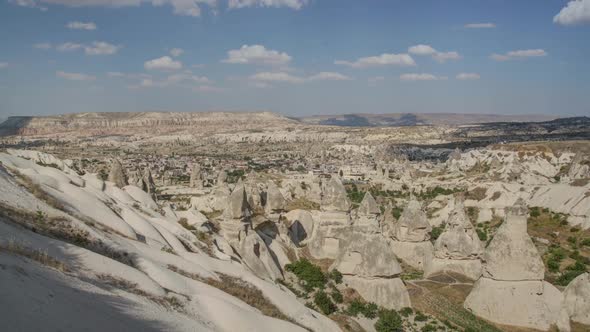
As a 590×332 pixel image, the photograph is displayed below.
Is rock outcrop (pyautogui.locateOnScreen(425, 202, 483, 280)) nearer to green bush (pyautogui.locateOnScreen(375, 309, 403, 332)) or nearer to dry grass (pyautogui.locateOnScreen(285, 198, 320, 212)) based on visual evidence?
green bush (pyautogui.locateOnScreen(375, 309, 403, 332))

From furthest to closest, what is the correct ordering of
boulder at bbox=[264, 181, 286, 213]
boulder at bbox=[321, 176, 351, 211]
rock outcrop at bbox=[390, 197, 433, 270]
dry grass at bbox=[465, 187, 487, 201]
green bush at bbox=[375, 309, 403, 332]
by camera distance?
dry grass at bbox=[465, 187, 487, 201] → boulder at bbox=[264, 181, 286, 213] → rock outcrop at bbox=[390, 197, 433, 270] → boulder at bbox=[321, 176, 351, 211] → green bush at bbox=[375, 309, 403, 332]

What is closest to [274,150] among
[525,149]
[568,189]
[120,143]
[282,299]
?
[120,143]

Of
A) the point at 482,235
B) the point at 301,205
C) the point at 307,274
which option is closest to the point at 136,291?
the point at 307,274

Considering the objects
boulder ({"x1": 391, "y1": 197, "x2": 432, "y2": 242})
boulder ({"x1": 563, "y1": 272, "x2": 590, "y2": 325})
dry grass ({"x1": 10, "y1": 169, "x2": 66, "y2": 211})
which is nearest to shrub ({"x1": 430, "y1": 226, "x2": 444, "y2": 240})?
boulder ({"x1": 391, "y1": 197, "x2": 432, "y2": 242})

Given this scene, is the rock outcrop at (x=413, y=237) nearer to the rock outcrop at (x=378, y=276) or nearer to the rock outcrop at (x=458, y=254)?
the rock outcrop at (x=458, y=254)

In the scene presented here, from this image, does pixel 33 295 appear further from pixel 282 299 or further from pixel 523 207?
pixel 523 207
